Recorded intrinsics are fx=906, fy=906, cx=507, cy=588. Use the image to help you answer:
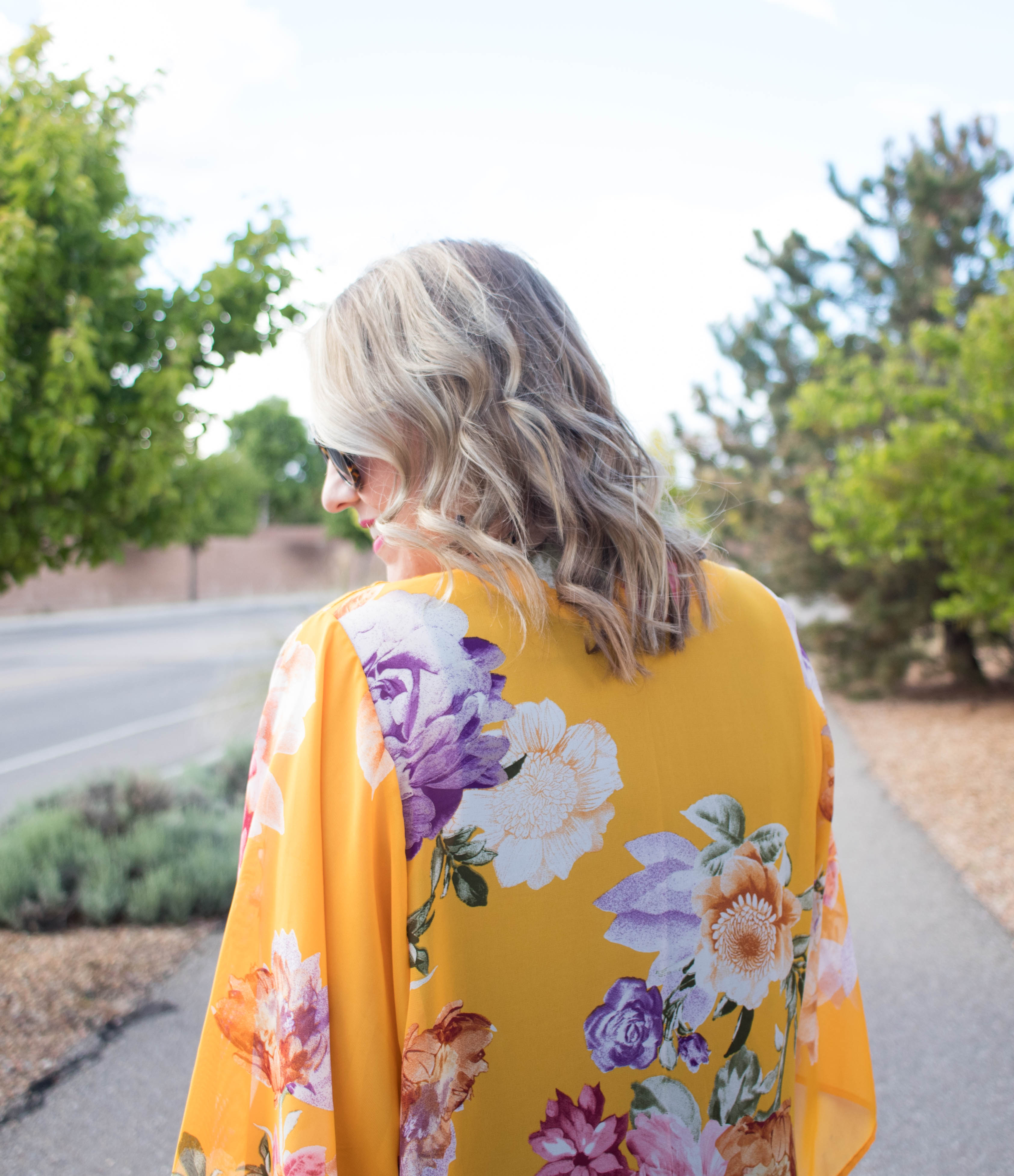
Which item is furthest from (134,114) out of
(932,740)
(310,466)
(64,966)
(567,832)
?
(310,466)

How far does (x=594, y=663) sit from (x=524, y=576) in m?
0.14

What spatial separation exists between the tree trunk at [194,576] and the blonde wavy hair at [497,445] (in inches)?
1428

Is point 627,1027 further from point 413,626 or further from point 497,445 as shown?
point 497,445

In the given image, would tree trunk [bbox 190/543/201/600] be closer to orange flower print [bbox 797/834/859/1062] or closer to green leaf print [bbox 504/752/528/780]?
orange flower print [bbox 797/834/859/1062]

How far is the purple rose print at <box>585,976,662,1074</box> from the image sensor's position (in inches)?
42.3

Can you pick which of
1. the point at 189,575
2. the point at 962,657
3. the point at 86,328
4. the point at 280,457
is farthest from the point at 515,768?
the point at 280,457

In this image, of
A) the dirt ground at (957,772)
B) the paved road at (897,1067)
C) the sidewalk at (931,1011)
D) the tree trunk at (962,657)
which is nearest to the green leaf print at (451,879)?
the paved road at (897,1067)

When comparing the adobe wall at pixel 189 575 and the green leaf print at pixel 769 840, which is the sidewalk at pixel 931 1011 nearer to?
the green leaf print at pixel 769 840

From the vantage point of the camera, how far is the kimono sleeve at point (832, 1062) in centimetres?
138

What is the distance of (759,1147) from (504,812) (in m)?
0.59

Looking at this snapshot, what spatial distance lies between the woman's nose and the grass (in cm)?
352

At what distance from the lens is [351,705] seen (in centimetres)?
101

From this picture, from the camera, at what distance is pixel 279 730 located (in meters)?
1.05

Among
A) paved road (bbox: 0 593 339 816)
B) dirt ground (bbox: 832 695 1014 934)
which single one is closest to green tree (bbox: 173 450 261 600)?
paved road (bbox: 0 593 339 816)
